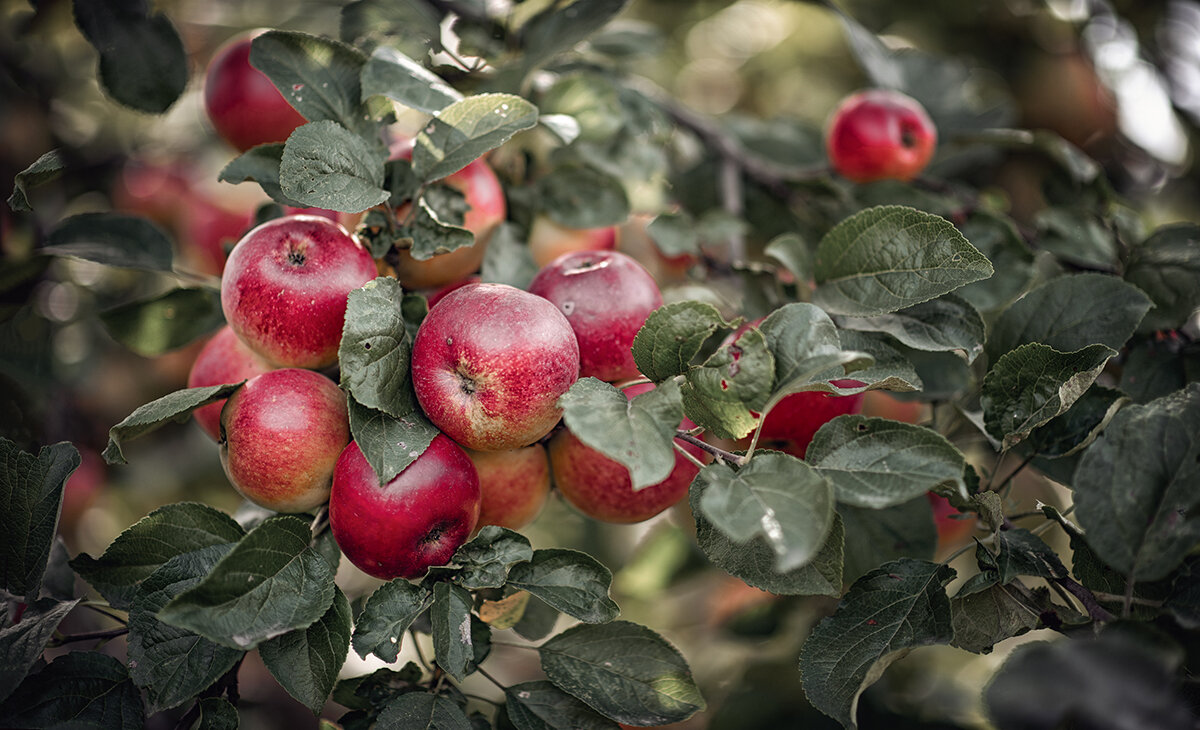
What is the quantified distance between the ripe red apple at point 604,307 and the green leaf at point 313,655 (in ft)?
1.30

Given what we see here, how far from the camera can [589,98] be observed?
124cm

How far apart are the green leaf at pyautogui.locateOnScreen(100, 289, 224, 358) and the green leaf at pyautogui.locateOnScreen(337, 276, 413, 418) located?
0.52 m

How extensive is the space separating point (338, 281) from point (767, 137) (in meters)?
1.22

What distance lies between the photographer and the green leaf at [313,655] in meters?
0.80

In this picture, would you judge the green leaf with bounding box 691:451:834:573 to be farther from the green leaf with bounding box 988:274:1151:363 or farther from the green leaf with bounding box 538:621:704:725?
the green leaf with bounding box 988:274:1151:363

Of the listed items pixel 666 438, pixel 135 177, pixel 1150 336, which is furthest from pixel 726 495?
pixel 135 177

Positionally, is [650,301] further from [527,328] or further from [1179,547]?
[1179,547]

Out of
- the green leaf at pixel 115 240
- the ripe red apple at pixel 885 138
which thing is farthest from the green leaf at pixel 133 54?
the ripe red apple at pixel 885 138

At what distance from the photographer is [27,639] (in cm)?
85

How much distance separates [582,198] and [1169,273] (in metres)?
0.91

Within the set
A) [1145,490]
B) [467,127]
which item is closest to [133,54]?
[467,127]

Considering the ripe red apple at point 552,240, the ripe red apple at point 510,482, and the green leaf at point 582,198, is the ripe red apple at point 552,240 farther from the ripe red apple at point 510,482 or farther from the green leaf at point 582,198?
the ripe red apple at point 510,482

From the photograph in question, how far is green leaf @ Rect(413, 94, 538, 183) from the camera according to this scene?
88cm

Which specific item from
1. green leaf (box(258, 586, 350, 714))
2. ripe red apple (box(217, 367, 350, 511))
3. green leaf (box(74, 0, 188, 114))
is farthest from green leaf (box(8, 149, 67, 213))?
green leaf (box(258, 586, 350, 714))
